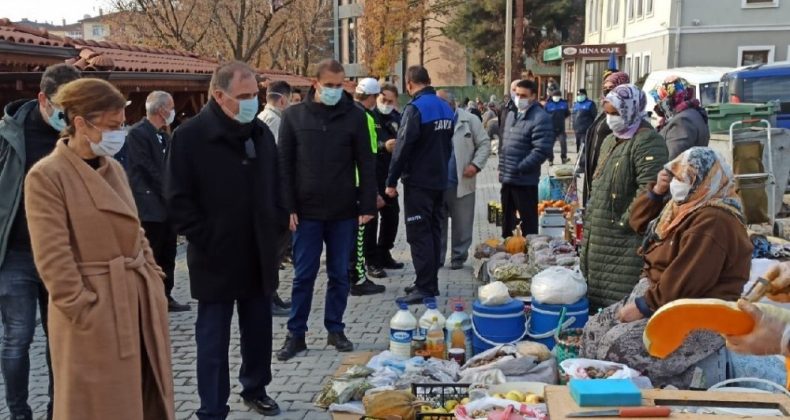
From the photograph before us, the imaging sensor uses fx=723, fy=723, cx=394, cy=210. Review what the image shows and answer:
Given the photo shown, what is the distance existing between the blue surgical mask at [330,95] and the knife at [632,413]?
3.77 metres

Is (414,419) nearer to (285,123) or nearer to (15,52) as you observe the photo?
(285,123)

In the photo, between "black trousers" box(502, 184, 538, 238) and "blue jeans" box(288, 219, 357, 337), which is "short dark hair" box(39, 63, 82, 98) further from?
"black trousers" box(502, 184, 538, 238)

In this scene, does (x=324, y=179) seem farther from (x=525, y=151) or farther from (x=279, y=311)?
(x=525, y=151)

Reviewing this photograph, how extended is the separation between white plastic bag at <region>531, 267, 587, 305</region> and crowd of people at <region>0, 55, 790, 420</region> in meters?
0.18

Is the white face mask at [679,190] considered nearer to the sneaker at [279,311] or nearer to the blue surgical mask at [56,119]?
the blue surgical mask at [56,119]

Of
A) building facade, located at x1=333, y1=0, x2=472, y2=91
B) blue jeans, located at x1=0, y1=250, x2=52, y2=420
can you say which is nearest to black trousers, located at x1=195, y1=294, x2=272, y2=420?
blue jeans, located at x1=0, y1=250, x2=52, y2=420

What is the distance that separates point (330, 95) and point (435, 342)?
78.8 inches

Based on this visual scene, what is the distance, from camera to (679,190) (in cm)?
414

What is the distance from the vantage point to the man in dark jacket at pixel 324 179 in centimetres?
549

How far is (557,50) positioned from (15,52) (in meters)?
28.9

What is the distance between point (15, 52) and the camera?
23.9 ft

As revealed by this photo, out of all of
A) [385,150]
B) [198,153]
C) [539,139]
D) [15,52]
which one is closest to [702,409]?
[198,153]

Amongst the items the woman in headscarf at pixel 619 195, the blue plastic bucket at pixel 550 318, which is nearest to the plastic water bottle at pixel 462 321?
the blue plastic bucket at pixel 550 318

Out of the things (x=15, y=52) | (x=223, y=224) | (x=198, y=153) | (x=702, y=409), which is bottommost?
(x=702, y=409)
